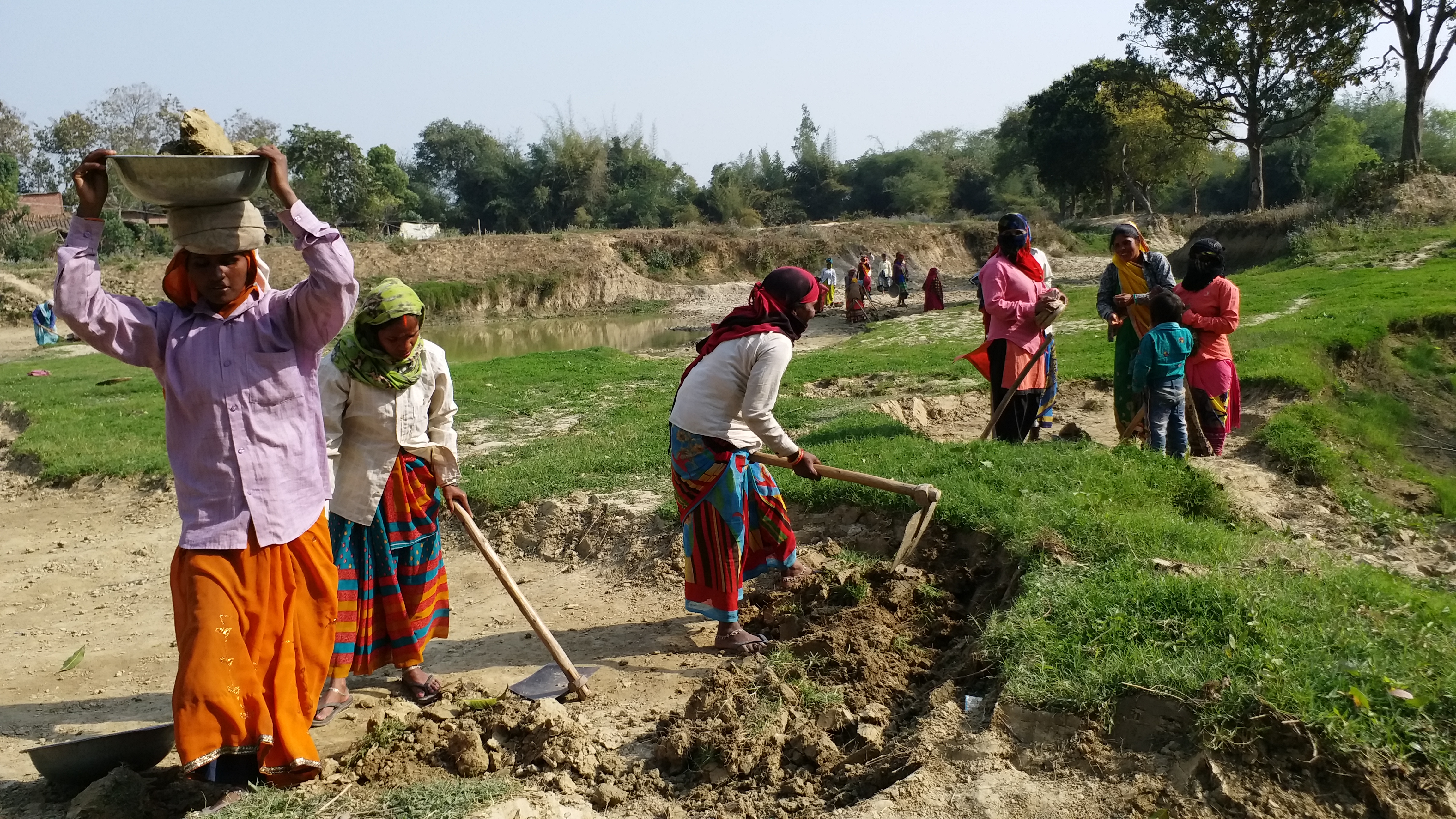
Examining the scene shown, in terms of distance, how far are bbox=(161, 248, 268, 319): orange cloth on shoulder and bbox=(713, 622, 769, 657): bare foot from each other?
8.59ft

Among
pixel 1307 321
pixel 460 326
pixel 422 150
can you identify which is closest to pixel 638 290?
pixel 460 326

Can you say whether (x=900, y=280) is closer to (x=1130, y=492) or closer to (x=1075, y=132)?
(x=1075, y=132)

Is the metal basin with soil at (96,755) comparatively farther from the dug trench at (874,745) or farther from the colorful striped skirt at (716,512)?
the colorful striped skirt at (716,512)

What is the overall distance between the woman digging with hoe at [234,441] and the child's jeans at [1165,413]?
5515mm

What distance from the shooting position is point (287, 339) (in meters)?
3.36

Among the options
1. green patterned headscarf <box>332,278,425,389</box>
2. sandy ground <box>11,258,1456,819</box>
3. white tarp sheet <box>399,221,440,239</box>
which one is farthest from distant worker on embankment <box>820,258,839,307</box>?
green patterned headscarf <box>332,278,425,389</box>

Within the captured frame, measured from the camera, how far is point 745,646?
15.9 ft

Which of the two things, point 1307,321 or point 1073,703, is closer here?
point 1073,703

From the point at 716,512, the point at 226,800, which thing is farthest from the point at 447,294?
the point at 226,800

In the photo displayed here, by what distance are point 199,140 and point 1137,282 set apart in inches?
264

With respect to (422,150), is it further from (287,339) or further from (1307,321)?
(287,339)

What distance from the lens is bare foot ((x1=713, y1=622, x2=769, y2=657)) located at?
15.9 feet

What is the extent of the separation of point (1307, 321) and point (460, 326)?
26.0 meters

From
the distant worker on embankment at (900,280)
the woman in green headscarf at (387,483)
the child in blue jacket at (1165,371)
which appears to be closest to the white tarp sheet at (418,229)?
the distant worker on embankment at (900,280)
